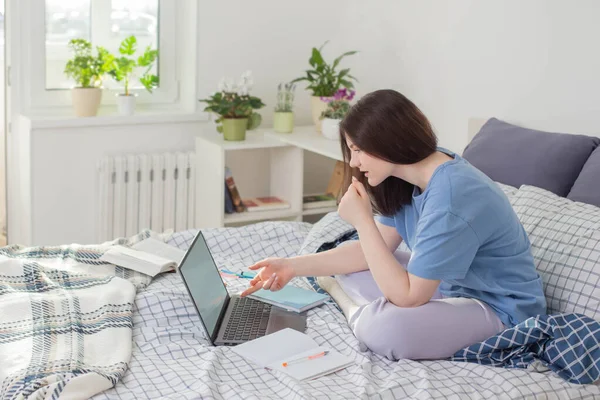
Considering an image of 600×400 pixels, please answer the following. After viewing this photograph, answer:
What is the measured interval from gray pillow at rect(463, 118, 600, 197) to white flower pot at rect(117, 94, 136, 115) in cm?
166

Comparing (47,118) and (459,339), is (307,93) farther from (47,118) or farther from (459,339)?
(459,339)

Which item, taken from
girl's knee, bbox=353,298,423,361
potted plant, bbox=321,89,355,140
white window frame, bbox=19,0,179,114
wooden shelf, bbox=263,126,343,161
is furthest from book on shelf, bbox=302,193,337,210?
girl's knee, bbox=353,298,423,361

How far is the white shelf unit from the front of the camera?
11.7 ft

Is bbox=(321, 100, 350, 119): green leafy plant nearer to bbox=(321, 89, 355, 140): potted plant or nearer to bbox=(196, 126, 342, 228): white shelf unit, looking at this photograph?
bbox=(321, 89, 355, 140): potted plant

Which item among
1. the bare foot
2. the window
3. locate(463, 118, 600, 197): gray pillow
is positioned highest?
the window

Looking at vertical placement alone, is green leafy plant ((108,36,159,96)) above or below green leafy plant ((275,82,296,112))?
above

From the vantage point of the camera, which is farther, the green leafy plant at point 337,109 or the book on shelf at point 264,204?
the book on shelf at point 264,204

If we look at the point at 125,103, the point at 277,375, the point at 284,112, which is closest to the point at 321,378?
the point at 277,375

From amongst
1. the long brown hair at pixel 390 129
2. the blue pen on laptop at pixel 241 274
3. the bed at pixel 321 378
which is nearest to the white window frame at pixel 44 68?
the bed at pixel 321 378

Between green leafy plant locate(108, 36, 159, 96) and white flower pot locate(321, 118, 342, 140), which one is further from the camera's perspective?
green leafy plant locate(108, 36, 159, 96)

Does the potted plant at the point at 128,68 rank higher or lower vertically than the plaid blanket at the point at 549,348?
higher

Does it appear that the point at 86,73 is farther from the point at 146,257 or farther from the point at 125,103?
the point at 146,257

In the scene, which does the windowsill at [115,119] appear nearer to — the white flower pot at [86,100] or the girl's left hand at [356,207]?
the white flower pot at [86,100]

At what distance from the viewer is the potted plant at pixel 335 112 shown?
3.51m
